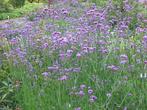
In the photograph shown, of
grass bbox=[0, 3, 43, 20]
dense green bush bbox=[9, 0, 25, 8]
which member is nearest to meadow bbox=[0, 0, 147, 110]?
grass bbox=[0, 3, 43, 20]

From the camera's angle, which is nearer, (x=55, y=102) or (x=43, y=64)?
(x=55, y=102)

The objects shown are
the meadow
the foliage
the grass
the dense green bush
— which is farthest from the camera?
the dense green bush

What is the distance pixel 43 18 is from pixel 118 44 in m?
2.76

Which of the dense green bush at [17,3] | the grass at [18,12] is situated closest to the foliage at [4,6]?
the grass at [18,12]

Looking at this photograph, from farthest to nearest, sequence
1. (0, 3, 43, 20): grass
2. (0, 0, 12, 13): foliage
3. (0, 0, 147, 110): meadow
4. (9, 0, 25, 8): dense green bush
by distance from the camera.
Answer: (9, 0, 25, 8): dense green bush, (0, 0, 12, 13): foliage, (0, 3, 43, 20): grass, (0, 0, 147, 110): meadow

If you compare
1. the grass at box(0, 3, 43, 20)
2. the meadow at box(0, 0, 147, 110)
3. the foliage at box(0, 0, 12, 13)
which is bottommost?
the grass at box(0, 3, 43, 20)

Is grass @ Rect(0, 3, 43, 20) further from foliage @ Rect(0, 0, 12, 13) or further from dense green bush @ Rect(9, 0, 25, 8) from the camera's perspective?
dense green bush @ Rect(9, 0, 25, 8)

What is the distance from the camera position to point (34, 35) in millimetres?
6078

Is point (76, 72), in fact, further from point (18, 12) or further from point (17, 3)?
point (17, 3)

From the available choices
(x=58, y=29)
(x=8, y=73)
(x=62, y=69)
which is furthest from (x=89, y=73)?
(x=58, y=29)

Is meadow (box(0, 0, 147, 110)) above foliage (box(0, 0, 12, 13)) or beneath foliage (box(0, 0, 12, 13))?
above

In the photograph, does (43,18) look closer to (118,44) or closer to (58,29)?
(58,29)

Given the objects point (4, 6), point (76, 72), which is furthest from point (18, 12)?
point (76, 72)

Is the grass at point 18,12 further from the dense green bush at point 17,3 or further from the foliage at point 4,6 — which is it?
the dense green bush at point 17,3
